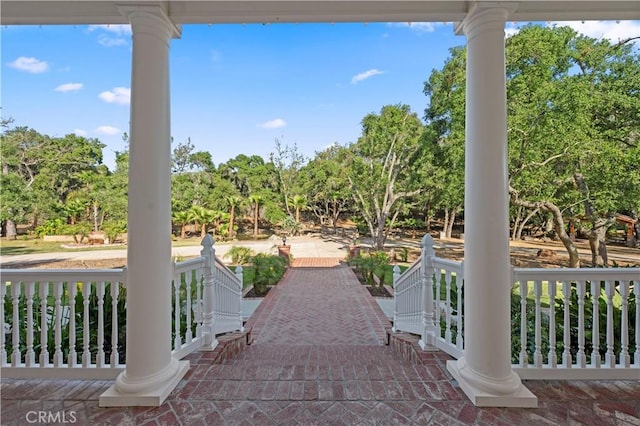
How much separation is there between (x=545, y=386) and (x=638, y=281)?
1.13 m

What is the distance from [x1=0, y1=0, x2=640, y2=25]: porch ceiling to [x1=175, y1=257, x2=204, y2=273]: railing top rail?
77.7 inches

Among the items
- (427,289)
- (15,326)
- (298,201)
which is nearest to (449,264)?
(427,289)

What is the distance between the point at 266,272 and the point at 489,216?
285 inches

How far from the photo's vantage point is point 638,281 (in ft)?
7.41

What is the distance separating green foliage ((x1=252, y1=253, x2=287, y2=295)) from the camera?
316 inches

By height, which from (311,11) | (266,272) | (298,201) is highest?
(311,11)

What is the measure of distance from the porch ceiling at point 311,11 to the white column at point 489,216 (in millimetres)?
299

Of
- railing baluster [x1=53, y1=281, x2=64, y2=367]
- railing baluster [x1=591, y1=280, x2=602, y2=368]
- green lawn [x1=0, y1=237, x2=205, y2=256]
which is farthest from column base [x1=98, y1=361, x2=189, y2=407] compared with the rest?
green lawn [x1=0, y1=237, x2=205, y2=256]

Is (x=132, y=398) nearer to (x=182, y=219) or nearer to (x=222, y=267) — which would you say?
(x=222, y=267)

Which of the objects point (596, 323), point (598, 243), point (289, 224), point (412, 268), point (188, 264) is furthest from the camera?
point (289, 224)

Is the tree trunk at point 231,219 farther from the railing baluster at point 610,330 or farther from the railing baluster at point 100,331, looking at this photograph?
the railing baluster at point 610,330

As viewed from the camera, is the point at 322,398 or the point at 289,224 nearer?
the point at 322,398

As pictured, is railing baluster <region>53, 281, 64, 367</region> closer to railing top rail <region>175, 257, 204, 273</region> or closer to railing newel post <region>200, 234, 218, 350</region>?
railing top rail <region>175, 257, 204, 273</region>

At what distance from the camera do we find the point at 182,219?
17.8m
